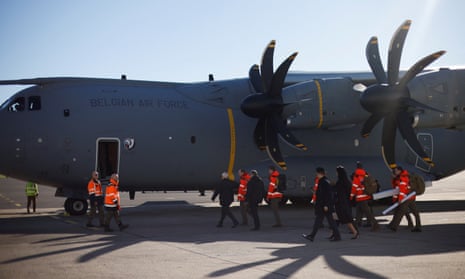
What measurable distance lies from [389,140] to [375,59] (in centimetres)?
279

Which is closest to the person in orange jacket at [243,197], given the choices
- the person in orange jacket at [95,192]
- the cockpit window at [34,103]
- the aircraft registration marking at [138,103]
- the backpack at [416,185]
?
the person in orange jacket at [95,192]

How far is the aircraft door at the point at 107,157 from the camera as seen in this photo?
18.4 meters

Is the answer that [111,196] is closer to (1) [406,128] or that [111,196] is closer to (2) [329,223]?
(2) [329,223]

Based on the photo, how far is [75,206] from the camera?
18.6m

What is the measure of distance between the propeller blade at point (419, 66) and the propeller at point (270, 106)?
381 cm

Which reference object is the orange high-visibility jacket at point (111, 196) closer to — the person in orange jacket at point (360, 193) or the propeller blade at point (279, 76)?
the person in orange jacket at point (360, 193)

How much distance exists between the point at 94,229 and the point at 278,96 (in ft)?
25.8

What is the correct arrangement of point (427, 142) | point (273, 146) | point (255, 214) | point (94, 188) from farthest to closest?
point (427, 142) < point (273, 146) < point (94, 188) < point (255, 214)

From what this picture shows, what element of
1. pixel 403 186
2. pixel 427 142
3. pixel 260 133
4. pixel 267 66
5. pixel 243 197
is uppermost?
pixel 267 66

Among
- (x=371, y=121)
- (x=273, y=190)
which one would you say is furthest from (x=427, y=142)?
(x=273, y=190)

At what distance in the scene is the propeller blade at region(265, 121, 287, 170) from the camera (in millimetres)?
18500

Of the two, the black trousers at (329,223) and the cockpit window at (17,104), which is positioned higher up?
the cockpit window at (17,104)

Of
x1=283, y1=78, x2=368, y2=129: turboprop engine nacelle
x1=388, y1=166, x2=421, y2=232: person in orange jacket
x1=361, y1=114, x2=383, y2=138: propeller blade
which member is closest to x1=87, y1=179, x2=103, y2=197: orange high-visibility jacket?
x1=283, y1=78, x2=368, y2=129: turboprop engine nacelle

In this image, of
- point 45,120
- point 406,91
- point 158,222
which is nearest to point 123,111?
point 45,120
